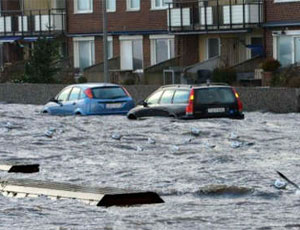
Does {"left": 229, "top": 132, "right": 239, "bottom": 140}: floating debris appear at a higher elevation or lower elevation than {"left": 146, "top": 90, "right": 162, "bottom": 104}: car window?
lower

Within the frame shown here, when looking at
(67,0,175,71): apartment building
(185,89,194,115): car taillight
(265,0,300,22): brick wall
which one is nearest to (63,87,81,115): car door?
(185,89,194,115): car taillight

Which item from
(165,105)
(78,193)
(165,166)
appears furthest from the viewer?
(165,105)

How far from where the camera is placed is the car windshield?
1383 inches

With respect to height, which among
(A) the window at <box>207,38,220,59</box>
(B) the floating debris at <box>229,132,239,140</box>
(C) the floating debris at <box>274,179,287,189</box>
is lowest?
(B) the floating debris at <box>229,132,239,140</box>

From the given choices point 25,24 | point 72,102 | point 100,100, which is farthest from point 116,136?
point 25,24

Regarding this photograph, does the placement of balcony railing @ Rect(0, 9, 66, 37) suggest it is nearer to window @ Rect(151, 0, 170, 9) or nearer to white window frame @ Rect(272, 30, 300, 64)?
window @ Rect(151, 0, 170, 9)

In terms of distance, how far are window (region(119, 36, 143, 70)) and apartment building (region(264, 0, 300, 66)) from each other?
9.96 meters

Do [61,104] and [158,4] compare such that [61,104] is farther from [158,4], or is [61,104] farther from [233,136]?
[158,4]

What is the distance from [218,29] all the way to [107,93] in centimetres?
1707

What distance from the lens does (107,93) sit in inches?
1390

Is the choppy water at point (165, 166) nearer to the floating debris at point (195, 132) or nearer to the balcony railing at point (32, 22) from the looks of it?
the floating debris at point (195, 132)

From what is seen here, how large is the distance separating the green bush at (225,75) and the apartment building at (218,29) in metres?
2.25

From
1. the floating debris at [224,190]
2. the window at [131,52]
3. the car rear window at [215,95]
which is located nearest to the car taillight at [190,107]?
the car rear window at [215,95]

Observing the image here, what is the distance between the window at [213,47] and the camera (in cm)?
5482
